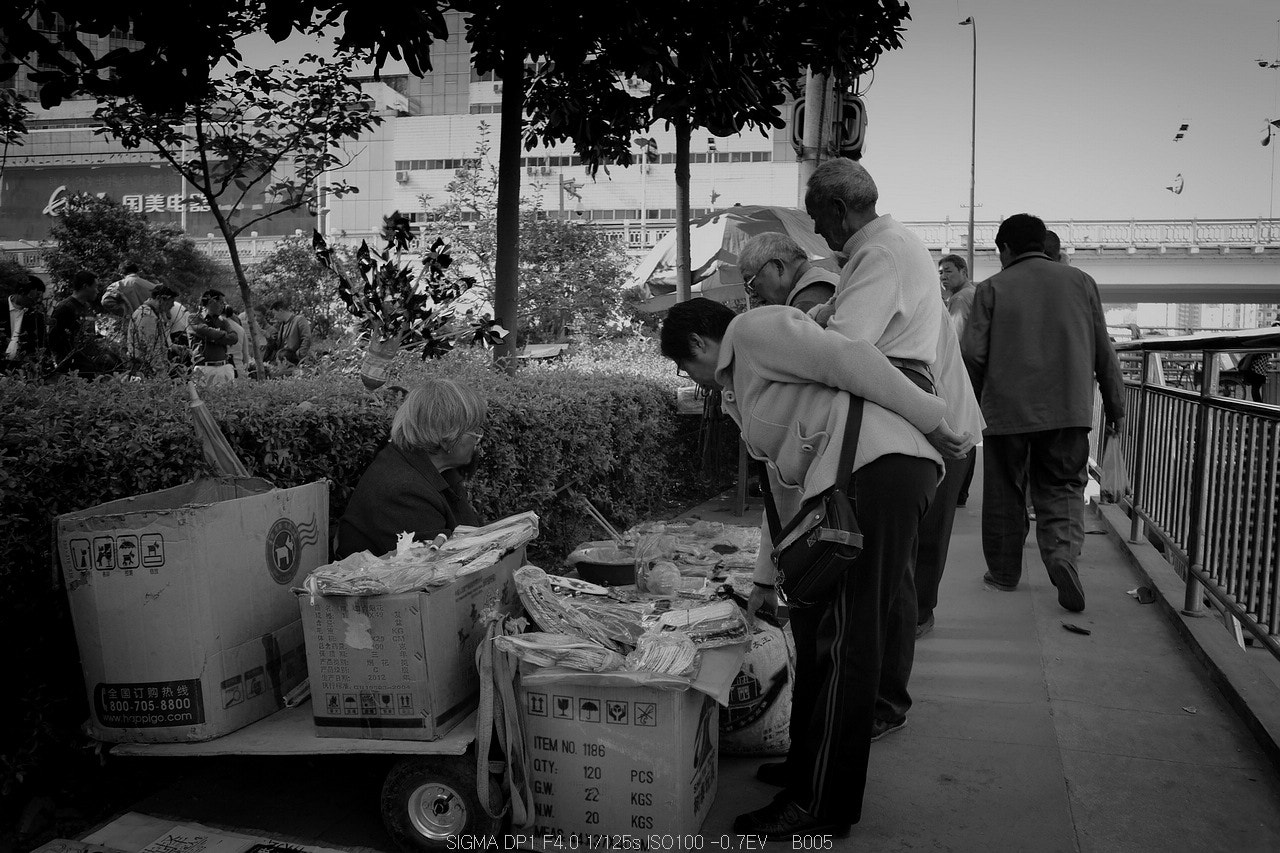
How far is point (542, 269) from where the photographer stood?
83.5 feet

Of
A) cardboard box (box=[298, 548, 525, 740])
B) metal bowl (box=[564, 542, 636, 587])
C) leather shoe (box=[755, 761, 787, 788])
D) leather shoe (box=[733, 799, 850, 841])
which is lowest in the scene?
leather shoe (box=[755, 761, 787, 788])

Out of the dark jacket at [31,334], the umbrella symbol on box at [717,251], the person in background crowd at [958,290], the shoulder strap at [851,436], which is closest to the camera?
the shoulder strap at [851,436]

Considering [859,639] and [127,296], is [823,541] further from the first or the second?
[127,296]

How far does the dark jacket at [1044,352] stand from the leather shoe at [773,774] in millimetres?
2941

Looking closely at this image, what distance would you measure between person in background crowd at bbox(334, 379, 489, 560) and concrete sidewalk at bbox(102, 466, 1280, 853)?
30.2 inches

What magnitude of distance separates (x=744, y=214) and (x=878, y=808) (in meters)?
8.85

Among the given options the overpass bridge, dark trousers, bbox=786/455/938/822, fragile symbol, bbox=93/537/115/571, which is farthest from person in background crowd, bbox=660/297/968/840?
the overpass bridge

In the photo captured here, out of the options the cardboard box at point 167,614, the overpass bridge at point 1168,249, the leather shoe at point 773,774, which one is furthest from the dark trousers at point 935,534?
the overpass bridge at point 1168,249

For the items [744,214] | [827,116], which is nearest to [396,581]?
[827,116]

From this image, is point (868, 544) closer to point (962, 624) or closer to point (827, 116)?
point (962, 624)

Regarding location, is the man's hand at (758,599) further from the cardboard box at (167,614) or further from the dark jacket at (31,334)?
the dark jacket at (31,334)

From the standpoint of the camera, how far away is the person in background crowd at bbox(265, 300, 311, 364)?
11.3 meters

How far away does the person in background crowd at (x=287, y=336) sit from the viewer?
11266 mm

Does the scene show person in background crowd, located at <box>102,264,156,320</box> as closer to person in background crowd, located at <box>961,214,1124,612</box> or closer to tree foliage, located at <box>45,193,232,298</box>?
person in background crowd, located at <box>961,214,1124,612</box>
